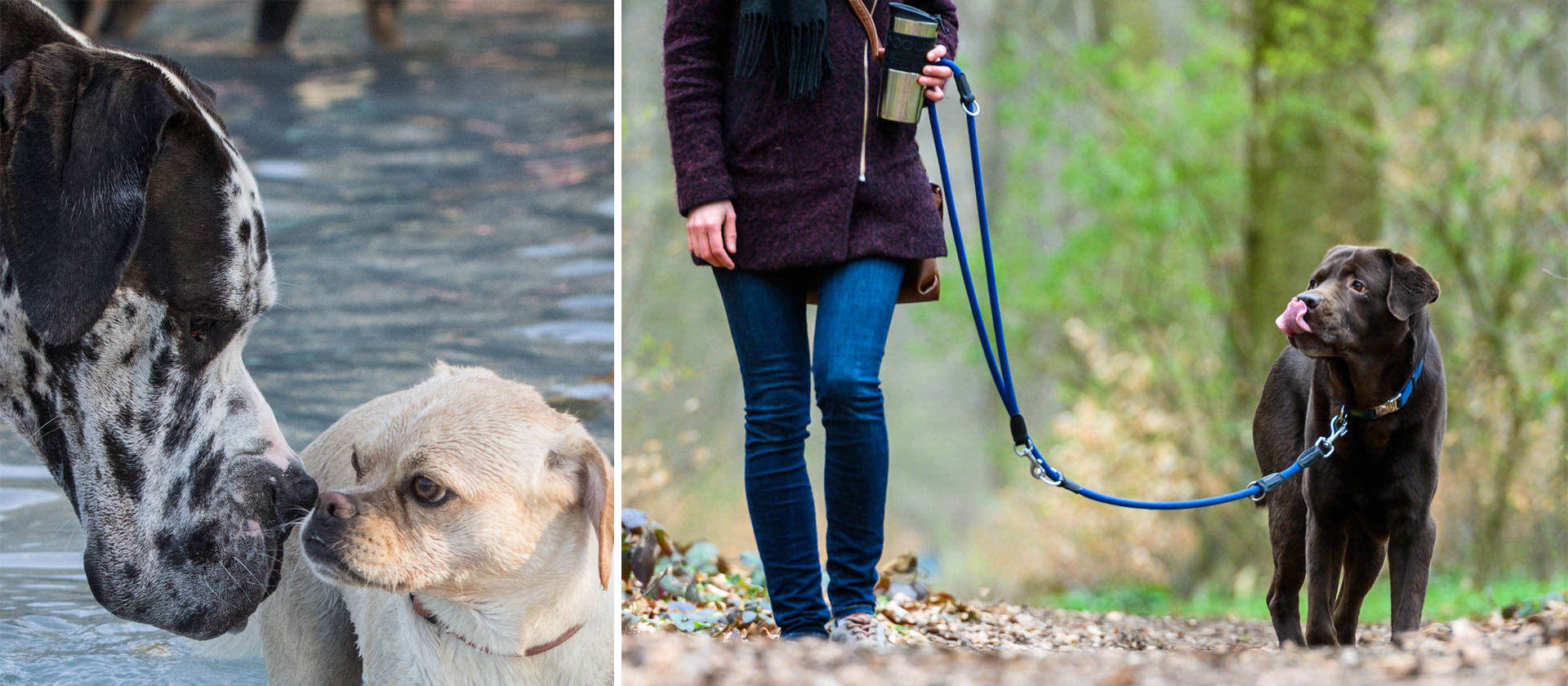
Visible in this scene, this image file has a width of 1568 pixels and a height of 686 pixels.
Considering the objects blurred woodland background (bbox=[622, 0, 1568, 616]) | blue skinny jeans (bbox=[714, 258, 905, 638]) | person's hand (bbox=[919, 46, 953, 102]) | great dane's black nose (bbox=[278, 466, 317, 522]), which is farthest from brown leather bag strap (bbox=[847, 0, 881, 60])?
blurred woodland background (bbox=[622, 0, 1568, 616])

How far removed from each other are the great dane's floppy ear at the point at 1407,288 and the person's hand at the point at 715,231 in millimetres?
1776

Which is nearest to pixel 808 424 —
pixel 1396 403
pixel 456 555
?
pixel 456 555

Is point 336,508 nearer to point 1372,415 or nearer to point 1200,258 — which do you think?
point 1372,415

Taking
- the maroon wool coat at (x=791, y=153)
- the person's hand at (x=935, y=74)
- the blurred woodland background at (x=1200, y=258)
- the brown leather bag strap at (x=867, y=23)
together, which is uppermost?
the brown leather bag strap at (x=867, y=23)

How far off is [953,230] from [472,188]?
3842 mm

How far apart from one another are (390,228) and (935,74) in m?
3.46

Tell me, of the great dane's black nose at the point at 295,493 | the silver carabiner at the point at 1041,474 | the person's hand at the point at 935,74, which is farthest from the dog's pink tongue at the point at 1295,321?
the great dane's black nose at the point at 295,493

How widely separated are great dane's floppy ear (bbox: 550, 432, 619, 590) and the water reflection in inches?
32.1

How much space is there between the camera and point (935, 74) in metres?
2.80

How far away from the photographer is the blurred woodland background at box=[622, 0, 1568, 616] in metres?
6.68

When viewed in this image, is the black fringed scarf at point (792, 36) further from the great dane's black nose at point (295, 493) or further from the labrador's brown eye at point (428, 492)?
the great dane's black nose at point (295, 493)

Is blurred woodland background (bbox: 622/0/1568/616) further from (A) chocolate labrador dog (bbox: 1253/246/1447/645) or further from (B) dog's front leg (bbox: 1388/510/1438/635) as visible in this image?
(B) dog's front leg (bbox: 1388/510/1438/635)

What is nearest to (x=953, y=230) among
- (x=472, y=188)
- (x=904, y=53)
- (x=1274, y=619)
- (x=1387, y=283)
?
(x=904, y=53)

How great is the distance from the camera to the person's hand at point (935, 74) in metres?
2.79
